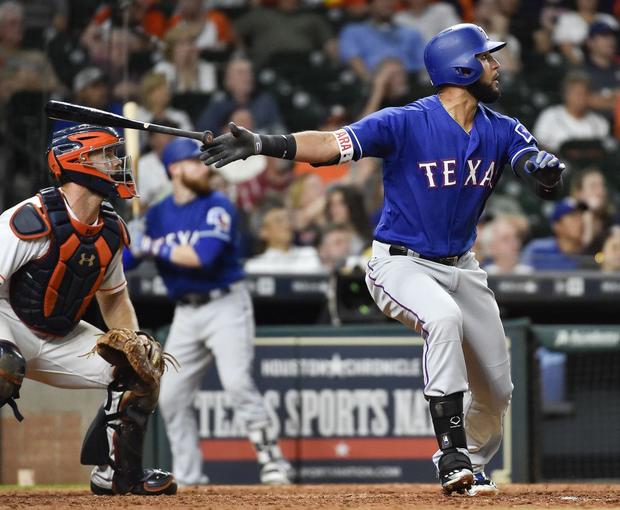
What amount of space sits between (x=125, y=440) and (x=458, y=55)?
7.13 ft

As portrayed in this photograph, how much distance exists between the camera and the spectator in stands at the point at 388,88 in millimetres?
10602

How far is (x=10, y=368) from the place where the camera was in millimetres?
4926

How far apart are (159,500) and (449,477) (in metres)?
1.19

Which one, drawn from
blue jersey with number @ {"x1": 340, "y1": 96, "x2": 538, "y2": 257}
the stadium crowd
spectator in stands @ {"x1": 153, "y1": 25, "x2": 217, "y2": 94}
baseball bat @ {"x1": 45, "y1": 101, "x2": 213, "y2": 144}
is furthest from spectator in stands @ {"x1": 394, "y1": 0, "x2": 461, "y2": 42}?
baseball bat @ {"x1": 45, "y1": 101, "x2": 213, "y2": 144}

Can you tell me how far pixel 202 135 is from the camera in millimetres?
4668

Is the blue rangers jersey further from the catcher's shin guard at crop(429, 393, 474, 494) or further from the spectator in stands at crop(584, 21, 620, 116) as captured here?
the spectator in stands at crop(584, 21, 620, 116)

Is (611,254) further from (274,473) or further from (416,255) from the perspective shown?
(416,255)

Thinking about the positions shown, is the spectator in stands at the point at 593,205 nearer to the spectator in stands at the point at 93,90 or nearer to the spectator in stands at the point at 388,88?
the spectator in stands at the point at 388,88

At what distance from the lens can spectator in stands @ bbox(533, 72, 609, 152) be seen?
10.8 metres

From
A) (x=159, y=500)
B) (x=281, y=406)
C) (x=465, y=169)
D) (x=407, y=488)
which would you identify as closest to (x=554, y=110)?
(x=281, y=406)

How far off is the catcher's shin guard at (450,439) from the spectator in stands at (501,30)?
7.09 metres

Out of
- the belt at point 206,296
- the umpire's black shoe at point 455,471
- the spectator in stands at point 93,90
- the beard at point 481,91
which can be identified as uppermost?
the spectator in stands at point 93,90

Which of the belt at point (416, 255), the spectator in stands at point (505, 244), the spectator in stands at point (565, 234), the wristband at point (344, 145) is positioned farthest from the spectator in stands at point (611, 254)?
the wristband at point (344, 145)

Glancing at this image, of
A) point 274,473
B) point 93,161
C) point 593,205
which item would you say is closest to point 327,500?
point 93,161
